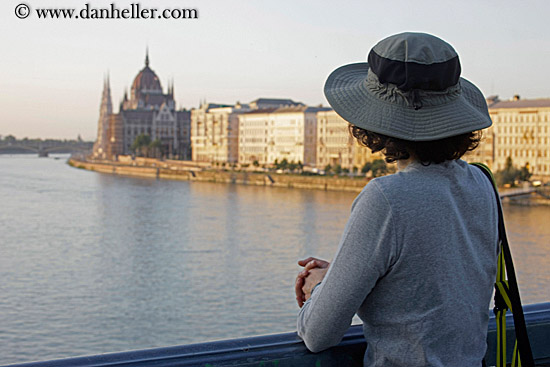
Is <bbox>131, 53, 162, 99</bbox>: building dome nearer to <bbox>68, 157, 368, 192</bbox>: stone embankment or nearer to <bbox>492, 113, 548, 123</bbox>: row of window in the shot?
<bbox>68, 157, 368, 192</bbox>: stone embankment

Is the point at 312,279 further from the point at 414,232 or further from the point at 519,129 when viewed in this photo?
the point at 519,129

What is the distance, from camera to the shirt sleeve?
80cm

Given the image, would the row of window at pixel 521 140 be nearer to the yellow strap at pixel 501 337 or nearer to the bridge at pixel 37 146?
the yellow strap at pixel 501 337

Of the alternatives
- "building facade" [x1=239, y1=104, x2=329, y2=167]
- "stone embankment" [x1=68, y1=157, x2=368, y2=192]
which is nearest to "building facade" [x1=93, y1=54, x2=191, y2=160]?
"stone embankment" [x1=68, y1=157, x2=368, y2=192]

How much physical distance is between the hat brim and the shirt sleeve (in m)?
0.08

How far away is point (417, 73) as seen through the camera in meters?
0.84

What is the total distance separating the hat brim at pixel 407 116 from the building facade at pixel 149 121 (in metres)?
61.9

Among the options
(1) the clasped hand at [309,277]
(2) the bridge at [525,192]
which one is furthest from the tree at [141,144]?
(1) the clasped hand at [309,277]

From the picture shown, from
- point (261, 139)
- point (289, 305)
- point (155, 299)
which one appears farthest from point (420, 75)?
point (261, 139)

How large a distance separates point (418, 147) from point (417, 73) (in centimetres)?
8

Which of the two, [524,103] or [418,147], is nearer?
[418,147]

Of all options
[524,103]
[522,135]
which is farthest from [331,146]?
[522,135]

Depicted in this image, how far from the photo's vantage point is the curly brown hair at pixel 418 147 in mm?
870

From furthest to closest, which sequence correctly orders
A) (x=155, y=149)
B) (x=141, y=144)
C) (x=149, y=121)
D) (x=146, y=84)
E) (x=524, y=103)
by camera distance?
(x=146, y=84) < (x=149, y=121) < (x=141, y=144) < (x=155, y=149) < (x=524, y=103)
